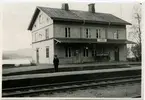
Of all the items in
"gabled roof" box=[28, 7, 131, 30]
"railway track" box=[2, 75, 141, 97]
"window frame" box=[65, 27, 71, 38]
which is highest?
"gabled roof" box=[28, 7, 131, 30]

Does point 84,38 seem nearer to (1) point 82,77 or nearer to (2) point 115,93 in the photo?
(1) point 82,77

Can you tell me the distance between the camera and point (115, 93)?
21.5 ft

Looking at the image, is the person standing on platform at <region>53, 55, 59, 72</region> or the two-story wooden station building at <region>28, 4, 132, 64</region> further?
the two-story wooden station building at <region>28, 4, 132, 64</region>

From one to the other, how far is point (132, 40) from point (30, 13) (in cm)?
269

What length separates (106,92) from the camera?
662cm

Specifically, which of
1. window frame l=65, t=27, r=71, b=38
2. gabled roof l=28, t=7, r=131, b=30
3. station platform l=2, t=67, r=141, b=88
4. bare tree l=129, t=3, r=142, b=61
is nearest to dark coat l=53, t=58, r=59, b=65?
→ station platform l=2, t=67, r=141, b=88

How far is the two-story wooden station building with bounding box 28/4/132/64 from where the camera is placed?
24.3 feet

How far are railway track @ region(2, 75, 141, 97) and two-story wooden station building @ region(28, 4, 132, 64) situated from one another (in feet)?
2.01

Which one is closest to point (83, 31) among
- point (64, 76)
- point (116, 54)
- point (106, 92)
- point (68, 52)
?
point (68, 52)

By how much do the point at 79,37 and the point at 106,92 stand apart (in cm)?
180

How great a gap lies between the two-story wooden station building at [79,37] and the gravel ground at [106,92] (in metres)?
0.93

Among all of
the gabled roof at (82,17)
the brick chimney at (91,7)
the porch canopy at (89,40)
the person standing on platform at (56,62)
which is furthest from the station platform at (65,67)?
the brick chimney at (91,7)

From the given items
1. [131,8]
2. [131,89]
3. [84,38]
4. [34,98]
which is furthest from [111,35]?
[34,98]

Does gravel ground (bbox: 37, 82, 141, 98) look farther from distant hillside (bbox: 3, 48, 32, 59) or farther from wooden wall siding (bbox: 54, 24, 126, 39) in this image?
wooden wall siding (bbox: 54, 24, 126, 39)
